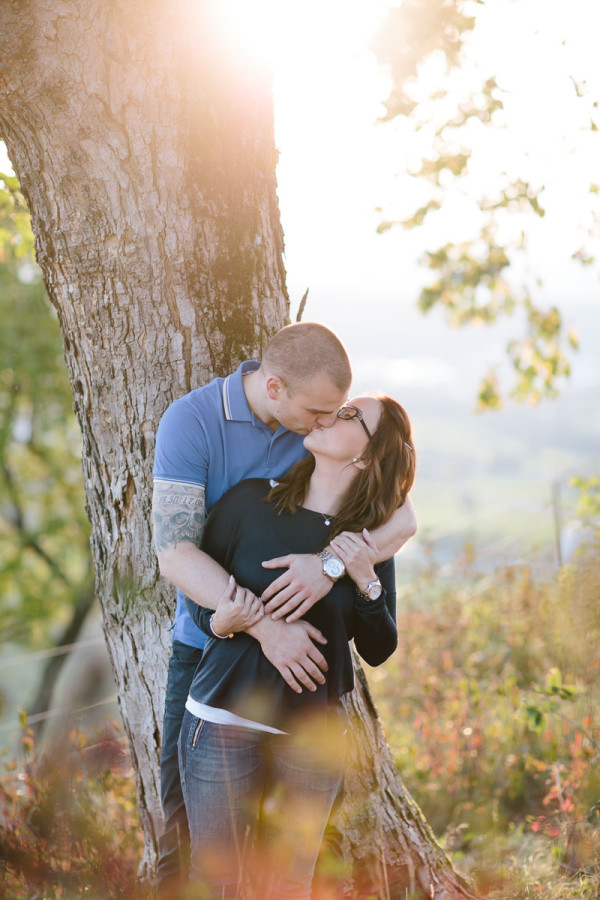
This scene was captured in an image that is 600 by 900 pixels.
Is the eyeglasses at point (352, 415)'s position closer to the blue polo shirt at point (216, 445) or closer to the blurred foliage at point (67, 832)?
the blue polo shirt at point (216, 445)

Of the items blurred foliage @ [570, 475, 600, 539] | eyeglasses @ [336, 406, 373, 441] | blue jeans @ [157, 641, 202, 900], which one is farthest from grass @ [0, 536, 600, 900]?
eyeglasses @ [336, 406, 373, 441]

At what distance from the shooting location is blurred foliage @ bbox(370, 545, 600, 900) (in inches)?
Answer: 140

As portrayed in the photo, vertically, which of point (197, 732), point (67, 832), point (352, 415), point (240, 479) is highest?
point (352, 415)

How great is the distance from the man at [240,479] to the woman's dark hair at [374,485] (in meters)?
0.09

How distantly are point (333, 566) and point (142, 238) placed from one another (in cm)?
145

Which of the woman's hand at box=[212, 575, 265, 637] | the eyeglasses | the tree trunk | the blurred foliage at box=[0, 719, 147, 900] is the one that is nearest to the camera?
the woman's hand at box=[212, 575, 265, 637]

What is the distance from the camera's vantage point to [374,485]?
2533mm

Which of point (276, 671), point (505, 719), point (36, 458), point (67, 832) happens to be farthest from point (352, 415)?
point (36, 458)

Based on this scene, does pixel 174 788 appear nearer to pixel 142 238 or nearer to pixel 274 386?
pixel 274 386

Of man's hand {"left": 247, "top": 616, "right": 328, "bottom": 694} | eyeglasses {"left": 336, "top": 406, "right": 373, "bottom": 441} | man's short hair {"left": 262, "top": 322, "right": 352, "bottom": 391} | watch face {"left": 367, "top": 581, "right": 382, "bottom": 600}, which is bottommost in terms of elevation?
man's hand {"left": 247, "top": 616, "right": 328, "bottom": 694}

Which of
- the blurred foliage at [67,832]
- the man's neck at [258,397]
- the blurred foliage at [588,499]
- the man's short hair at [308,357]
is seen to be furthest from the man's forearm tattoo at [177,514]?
the blurred foliage at [588,499]

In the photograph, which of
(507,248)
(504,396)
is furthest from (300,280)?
(504,396)

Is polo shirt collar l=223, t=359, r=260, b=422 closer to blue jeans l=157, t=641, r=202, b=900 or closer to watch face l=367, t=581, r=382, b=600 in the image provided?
watch face l=367, t=581, r=382, b=600

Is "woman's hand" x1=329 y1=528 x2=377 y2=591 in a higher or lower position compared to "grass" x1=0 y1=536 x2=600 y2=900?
higher
